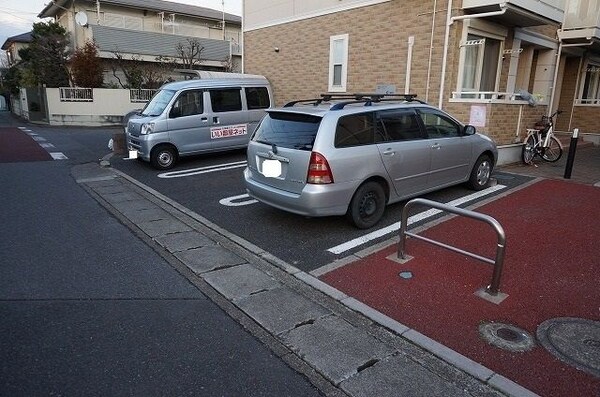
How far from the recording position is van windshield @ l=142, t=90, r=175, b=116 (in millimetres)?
9017

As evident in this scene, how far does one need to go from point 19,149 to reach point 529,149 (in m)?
13.9

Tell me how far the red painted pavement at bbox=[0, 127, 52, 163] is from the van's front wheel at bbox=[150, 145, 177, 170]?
3.64 metres

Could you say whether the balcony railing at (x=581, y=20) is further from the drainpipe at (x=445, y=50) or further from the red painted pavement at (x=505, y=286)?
the red painted pavement at (x=505, y=286)

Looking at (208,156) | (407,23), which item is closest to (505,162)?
(407,23)

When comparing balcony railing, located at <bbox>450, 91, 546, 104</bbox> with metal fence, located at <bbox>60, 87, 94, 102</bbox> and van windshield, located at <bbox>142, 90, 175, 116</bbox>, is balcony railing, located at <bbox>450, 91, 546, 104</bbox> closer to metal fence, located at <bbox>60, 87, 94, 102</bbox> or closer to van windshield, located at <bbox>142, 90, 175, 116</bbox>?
van windshield, located at <bbox>142, 90, 175, 116</bbox>

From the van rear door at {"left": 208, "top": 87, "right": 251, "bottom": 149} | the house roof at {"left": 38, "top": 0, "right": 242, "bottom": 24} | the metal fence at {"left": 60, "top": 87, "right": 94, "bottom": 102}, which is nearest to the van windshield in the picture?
the van rear door at {"left": 208, "top": 87, "right": 251, "bottom": 149}

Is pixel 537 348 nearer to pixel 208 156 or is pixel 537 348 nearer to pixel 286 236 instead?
pixel 286 236

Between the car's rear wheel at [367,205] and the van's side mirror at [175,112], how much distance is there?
5.51 meters

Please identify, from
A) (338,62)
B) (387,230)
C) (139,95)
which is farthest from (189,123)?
(139,95)

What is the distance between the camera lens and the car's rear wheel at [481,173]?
6.88 m

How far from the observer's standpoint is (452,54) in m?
8.95

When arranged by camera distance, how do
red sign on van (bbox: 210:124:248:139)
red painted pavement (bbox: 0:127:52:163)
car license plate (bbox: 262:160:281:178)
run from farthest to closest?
red painted pavement (bbox: 0:127:52:163)
red sign on van (bbox: 210:124:248:139)
car license plate (bbox: 262:160:281:178)

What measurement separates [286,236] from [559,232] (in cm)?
350

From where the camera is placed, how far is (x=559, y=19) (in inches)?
398
